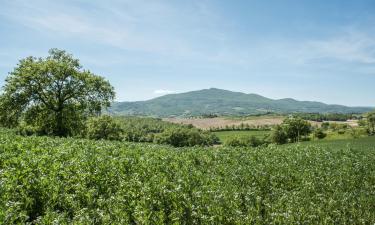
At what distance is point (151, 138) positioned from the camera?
527 ft

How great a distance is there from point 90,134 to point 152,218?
90.7 meters

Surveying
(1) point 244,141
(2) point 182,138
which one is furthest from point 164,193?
(2) point 182,138

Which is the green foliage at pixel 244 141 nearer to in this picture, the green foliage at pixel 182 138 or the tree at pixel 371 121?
the green foliage at pixel 182 138

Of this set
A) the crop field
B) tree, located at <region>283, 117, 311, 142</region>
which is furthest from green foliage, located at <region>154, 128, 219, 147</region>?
the crop field

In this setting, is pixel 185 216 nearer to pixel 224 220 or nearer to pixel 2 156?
pixel 224 220

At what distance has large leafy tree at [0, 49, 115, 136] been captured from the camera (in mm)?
53406

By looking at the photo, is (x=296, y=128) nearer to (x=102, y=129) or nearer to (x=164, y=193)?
(x=102, y=129)

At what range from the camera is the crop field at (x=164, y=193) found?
500 inches

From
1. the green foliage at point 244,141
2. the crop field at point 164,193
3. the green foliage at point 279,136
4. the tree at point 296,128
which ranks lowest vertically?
the green foliage at point 244,141

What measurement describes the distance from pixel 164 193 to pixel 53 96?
4667cm

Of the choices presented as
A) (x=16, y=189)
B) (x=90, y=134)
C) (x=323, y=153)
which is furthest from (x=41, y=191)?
(x=90, y=134)

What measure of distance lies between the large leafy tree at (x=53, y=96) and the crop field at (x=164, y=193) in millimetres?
32154

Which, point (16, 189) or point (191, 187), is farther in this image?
point (191, 187)

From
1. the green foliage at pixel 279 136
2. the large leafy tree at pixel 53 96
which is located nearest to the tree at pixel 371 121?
the green foliage at pixel 279 136
